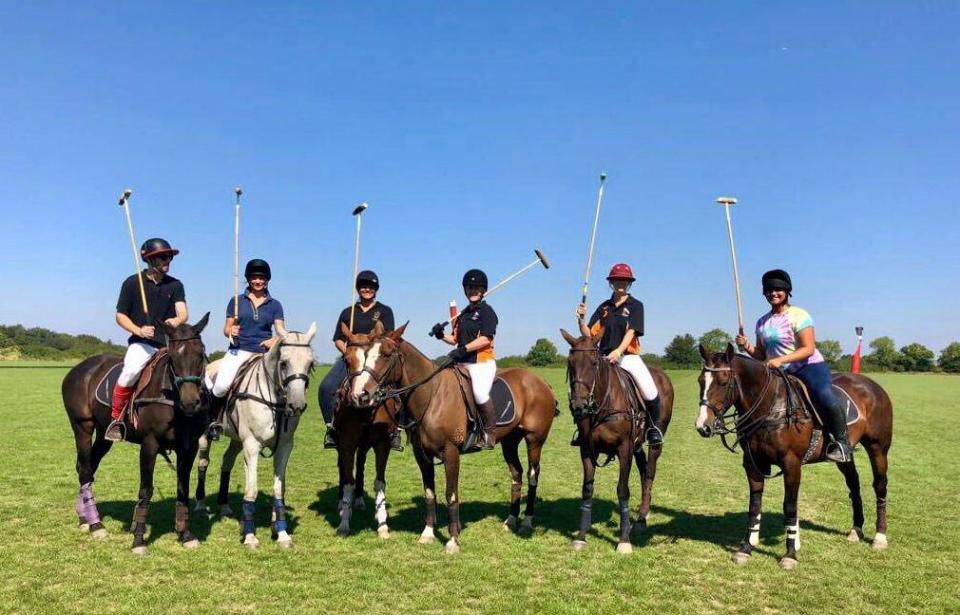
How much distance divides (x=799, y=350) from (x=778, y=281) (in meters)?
0.88

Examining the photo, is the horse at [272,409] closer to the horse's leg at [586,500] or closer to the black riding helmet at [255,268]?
the black riding helmet at [255,268]

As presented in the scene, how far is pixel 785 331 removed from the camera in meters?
7.21

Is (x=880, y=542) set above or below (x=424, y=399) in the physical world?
below

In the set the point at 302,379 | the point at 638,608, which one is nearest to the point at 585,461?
the point at 638,608

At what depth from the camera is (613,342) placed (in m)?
8.00

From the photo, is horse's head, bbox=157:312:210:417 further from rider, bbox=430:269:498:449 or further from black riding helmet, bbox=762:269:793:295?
black riding helmet, bbox=762:269:793:295

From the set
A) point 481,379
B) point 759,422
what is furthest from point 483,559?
point 759,422

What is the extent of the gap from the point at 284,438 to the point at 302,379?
1108 mm

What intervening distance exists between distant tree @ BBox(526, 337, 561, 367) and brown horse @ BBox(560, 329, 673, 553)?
75.0 metres

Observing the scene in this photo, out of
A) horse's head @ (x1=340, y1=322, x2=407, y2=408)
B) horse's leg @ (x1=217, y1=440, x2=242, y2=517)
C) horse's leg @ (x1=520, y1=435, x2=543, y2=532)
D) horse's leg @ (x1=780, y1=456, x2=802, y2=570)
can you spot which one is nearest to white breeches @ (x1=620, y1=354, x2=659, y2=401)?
horse's leg @ (x1=520, y1=435, x2=543, y2=532)

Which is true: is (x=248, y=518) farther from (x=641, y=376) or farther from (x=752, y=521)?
(x=752, y=521)

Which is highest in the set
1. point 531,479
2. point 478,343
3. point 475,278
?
point 475,278

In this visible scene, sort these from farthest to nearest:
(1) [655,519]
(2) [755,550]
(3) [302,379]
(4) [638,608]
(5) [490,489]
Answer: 1. (5) [490,489]
2. (1) [655,519]
3. (2) [755,550]
4. (3) [302,379]
5. (4) [638,608]

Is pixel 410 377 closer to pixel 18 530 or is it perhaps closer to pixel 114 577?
pixel 114 577
